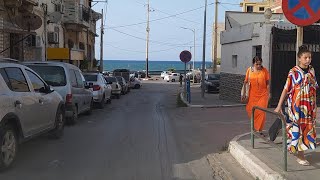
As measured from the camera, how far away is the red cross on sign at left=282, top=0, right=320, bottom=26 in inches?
274

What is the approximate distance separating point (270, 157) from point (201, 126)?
5810 millimetres

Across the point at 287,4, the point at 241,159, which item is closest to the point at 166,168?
the point at 241,159

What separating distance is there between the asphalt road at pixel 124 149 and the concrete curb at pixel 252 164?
65 cm

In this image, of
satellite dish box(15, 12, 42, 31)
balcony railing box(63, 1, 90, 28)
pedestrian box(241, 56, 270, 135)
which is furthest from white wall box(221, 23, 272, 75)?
balcony railing box(63, 1, 90, 28)

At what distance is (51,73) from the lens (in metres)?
13.0

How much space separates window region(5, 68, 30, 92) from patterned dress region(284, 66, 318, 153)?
4347mm

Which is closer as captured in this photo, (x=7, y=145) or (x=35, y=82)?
(x=7, y=145)

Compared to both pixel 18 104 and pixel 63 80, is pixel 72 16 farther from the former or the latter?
pixel 18 104

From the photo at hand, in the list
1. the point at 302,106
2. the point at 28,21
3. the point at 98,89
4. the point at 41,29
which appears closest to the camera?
the point at 302,106

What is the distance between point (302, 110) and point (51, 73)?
785cm

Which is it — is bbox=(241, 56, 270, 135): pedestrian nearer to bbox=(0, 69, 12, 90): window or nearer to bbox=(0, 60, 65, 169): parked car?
bbox=(0, 60, 65, 169): parked car

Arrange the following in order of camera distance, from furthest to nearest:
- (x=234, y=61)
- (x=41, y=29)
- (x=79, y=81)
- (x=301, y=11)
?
(x=41, y=29), (x=234, y=61), (x=79, y=81), (x=301, y=11)

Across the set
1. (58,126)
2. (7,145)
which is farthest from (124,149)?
(7,145)

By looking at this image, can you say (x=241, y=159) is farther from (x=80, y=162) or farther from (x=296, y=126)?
(x=80, y=162)
